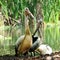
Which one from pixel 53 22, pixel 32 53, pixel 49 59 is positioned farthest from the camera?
pixel 53 22

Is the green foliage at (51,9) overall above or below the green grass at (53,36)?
above

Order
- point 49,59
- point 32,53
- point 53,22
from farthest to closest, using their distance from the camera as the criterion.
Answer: point 53,22, point 32,53, point 49,59

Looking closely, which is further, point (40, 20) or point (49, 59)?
point (40, 20)

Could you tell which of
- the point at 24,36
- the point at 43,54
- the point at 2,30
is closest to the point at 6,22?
the point at 2,30

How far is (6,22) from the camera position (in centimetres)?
210

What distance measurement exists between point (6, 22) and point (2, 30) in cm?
7

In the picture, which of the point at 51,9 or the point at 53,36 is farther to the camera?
the point at 53,36

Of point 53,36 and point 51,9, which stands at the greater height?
point 51,9

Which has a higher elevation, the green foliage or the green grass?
the green foliage

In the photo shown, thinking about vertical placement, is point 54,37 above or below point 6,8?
below

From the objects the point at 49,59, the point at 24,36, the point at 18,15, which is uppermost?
the point at 18,15

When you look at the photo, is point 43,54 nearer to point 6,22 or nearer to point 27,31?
point 27,31

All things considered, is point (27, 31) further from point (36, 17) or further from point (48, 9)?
point (48, 9)

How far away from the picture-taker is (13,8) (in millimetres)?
2059
